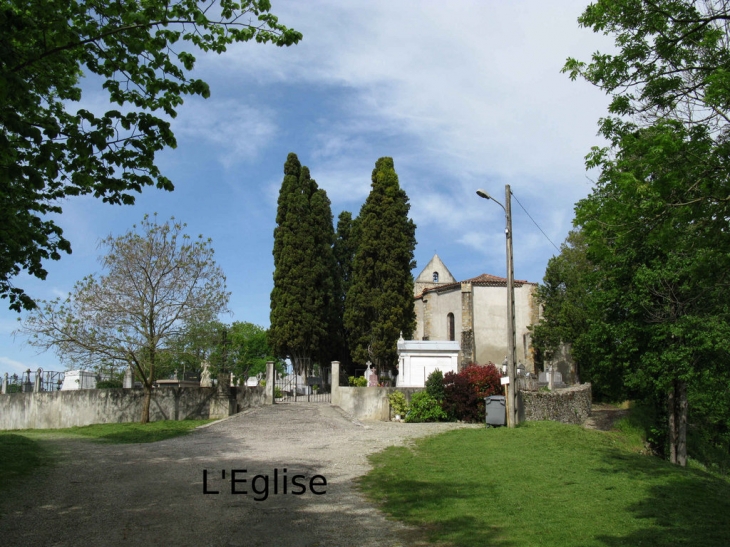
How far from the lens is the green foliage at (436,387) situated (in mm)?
22108

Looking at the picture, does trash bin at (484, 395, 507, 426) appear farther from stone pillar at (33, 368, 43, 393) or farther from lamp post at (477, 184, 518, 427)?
stone pillar at (33, 368, 43, 393)

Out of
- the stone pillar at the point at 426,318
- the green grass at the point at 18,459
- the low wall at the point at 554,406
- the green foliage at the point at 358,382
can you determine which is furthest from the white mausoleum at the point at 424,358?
the stone pillar at the point at 426,318

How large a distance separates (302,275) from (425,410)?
16864 mm

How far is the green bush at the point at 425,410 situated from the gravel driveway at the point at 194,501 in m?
6.87

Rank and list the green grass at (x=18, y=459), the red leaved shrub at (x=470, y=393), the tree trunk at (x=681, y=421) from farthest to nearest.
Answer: the tree trunk at (x=681, y=421), the red leaved shrub at (x=470, y=393), the green grass at (x=18, y=459)

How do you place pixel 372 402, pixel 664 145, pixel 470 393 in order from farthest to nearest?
pixel 372 402, pixel 470 393, pixel 664 145

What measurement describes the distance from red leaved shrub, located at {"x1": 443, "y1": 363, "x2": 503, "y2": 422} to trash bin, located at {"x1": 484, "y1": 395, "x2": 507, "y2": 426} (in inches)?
122

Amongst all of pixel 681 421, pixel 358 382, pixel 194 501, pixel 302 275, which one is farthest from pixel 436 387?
pixel 302 275

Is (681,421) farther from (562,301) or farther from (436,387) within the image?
(562,301)

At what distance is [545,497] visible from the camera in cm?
852

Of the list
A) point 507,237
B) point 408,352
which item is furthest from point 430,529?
point 408,352

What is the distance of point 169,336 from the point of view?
22234 mm

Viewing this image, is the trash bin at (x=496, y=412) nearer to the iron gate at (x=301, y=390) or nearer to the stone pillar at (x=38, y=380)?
the iron gate at (x=301, y=390)

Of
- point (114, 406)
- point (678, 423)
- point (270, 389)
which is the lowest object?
point (678, 423)
